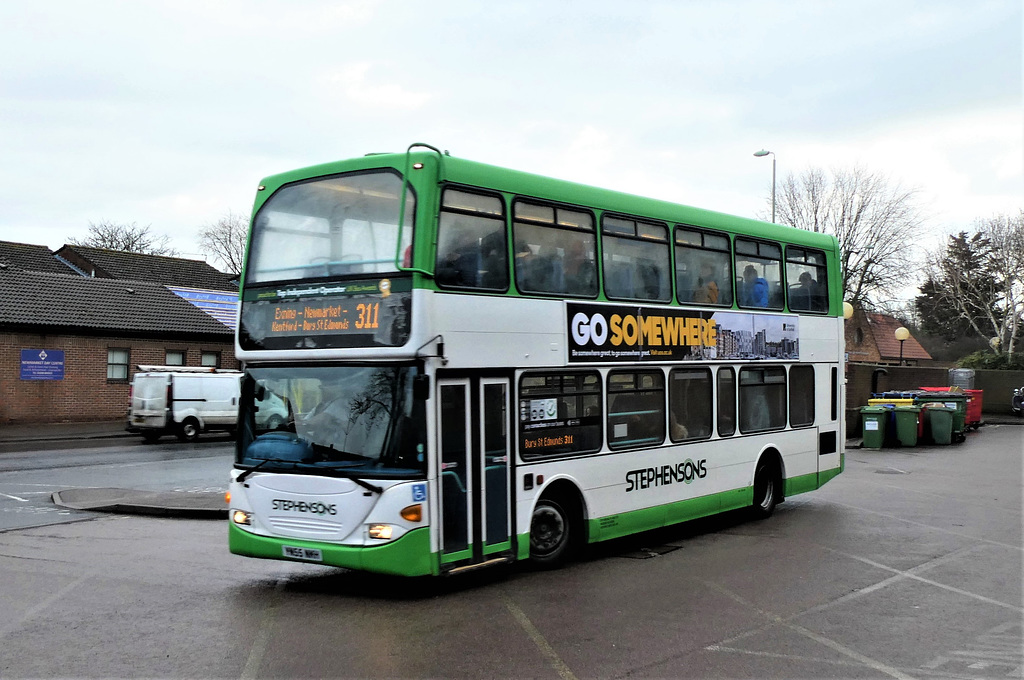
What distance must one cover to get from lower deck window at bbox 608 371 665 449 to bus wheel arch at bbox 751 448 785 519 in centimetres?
282

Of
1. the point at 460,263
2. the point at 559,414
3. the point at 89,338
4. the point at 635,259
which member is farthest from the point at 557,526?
the point at 89,338

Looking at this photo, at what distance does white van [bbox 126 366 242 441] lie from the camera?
1083 inches

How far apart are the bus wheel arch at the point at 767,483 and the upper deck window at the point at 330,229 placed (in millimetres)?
7200

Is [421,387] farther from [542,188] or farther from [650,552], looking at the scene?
[650,552]

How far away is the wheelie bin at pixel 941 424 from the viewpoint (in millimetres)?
26266

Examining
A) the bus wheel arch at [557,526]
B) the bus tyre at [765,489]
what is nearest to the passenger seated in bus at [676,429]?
the bus wheel arch at [557,526]

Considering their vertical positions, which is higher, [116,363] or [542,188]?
[542,188]

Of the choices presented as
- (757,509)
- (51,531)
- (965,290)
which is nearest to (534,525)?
(757,509)

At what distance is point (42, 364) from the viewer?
32.5 m

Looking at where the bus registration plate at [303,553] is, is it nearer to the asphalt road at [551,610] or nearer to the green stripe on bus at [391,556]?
the green stripe on bus at [391,556]

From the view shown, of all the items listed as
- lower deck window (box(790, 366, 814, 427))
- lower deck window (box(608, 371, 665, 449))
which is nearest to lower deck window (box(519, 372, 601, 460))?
lower deck window (box(608, 371, 665, 449))

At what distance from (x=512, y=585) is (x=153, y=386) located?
21088 mm

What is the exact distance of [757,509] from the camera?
1355 cm

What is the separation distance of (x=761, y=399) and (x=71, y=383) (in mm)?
27654
